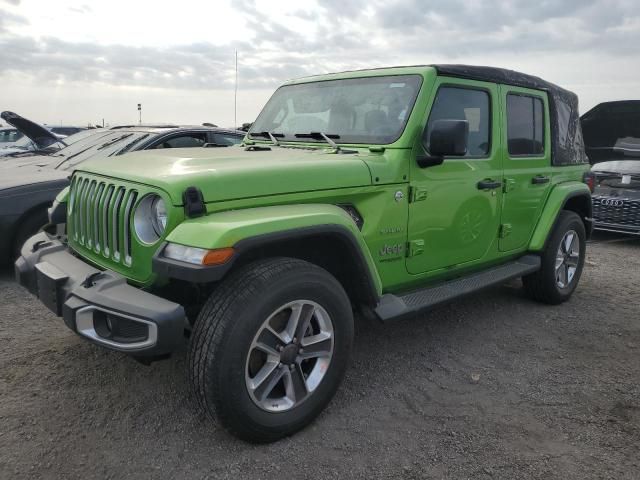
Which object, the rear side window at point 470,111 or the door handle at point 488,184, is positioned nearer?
the rear side window at point 470,111

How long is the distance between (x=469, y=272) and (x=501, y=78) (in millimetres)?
1488

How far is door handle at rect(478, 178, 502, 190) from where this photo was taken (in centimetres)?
374

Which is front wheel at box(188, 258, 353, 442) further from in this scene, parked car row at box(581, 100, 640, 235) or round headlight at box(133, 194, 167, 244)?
parked car row at box(581, 100, 640, 235)

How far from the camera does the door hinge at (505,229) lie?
4078 mm

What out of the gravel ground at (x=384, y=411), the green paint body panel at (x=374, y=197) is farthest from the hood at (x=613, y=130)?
the gravel ground at (x=384, y=411)

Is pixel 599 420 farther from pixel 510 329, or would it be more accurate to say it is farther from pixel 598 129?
pixel 598 129

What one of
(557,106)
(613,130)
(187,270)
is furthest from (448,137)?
(613,130)

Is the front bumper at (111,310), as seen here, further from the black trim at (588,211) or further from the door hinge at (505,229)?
the black trim at (588,211)

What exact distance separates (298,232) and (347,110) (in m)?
1.40

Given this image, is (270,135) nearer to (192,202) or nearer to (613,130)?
(192,202)

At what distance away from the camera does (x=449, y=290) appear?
3.62 m

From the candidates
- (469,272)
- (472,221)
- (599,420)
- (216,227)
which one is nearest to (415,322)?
(469,272)

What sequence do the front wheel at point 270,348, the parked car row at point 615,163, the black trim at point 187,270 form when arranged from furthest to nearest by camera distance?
the parked car row at point 615,163 < the front wheel at point 270,348 < the black trim at point 187,270

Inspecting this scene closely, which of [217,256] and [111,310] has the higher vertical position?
[217,256]
